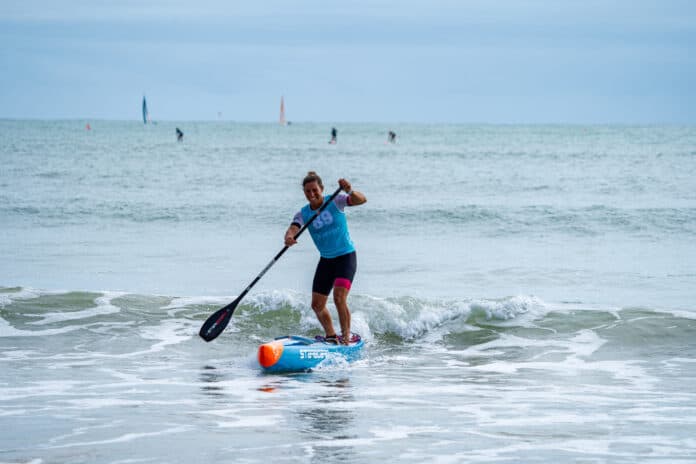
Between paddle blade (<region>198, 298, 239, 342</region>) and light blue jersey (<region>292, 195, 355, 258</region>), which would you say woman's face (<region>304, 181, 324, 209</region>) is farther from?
paddle blade (<region>198, 298, 239, 342</region>)

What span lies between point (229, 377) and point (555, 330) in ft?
13.9

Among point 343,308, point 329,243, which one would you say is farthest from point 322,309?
point 329,243

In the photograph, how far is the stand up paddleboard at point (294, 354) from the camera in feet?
26.6

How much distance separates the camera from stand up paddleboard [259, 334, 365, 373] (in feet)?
26.6

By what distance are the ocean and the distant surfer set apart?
63cm

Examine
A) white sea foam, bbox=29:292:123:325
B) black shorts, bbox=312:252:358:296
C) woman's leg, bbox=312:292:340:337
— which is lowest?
white sea foam, bbox=29:292:123:325

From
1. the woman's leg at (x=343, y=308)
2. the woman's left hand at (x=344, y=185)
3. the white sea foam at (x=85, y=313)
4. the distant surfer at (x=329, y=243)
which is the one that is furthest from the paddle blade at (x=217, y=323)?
the white sea foam at (x=85, y=313)

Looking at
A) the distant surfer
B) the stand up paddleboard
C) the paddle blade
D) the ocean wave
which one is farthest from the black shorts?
the ocean wave

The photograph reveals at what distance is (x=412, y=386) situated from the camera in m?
7.59

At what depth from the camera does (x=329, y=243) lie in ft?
28.0

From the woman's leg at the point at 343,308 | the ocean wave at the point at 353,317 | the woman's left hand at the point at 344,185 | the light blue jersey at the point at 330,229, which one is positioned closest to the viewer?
the woman's left hand at the point at 344,185

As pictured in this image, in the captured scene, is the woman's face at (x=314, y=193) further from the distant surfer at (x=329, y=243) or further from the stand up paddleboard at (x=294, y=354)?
the stand up paddleboard at (x=294, y=354)

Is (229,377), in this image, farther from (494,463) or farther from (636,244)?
(636,244)

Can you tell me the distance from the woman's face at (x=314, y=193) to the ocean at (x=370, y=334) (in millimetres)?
1520
